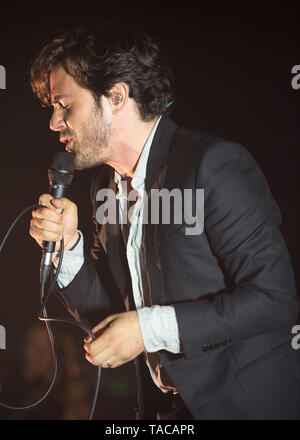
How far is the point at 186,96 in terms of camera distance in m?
1.86

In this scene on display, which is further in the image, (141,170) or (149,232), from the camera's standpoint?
(141,170)

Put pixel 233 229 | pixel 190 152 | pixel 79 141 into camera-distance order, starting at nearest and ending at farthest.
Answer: pixel 233 229 → pixel 190 152 → pixel 79 141

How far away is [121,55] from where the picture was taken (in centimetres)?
151

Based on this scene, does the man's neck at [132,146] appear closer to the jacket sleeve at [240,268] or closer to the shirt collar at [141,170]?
the shirt collar at [141,170]

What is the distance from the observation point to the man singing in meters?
0.98

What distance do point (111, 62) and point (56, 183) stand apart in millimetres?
611

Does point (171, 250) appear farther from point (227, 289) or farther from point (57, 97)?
point (57, 97)

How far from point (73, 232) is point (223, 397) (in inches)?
31.5

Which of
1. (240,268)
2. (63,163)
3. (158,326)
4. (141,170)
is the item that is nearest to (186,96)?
(141,170)

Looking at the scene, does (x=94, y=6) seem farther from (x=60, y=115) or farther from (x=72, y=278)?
(x=72, y=278)

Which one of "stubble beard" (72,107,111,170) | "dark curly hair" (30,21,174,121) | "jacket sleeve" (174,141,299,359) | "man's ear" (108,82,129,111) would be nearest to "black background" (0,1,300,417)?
"dark curly hair" (30,21,174,121)

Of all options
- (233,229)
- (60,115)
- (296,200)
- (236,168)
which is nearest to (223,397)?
(233,229)

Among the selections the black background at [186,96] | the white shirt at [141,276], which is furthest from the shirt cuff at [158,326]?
the black background at [186,96]

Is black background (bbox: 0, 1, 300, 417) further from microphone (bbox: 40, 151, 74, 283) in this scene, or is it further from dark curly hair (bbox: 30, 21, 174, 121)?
microphone (bbox: 40, 151, 74, 283)
